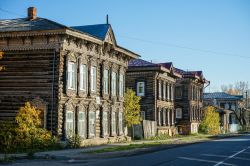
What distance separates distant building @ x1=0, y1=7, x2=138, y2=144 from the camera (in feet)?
87.1

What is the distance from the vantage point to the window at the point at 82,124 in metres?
29.0

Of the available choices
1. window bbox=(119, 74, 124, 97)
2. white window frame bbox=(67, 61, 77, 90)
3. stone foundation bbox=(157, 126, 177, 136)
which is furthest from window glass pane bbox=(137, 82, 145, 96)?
white window frame bbox=(67, 61, 77, 90)

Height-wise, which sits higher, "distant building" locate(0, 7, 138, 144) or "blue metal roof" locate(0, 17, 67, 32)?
"blue metal roof" locate(0, 17, 67, 32)

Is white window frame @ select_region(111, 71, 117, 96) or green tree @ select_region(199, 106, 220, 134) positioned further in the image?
green tree @ select_region(199, 106, 220, 134)

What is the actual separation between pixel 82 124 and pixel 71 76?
12.0 feet

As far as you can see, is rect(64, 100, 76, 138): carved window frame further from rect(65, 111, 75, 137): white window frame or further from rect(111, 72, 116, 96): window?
rect(111, 72, 116, 96): window

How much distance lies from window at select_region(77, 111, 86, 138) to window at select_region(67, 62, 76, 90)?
216 cm

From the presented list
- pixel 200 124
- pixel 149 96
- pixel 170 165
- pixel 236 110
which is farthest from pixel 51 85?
pixel 236 110

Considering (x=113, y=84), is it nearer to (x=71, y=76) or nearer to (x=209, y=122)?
(x=71, y=76)

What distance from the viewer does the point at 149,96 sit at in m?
46.9

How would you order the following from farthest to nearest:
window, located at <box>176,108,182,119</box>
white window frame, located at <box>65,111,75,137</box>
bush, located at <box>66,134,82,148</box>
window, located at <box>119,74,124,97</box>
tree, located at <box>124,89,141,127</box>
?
window, located at <box>176,108,182,119</box> → tree, located at <box>124,89,141,127</box> → window, located at <box>119,74,124,97</box> → white window frame, located at <box>65,111,75,137</box> → bush, located at <box>66,134,82,148</box>

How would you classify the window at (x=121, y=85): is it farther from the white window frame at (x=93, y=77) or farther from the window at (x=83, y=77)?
the window at (x=83, y=77)

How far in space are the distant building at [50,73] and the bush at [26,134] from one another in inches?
44.4

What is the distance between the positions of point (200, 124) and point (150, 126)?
2423 centimetres
